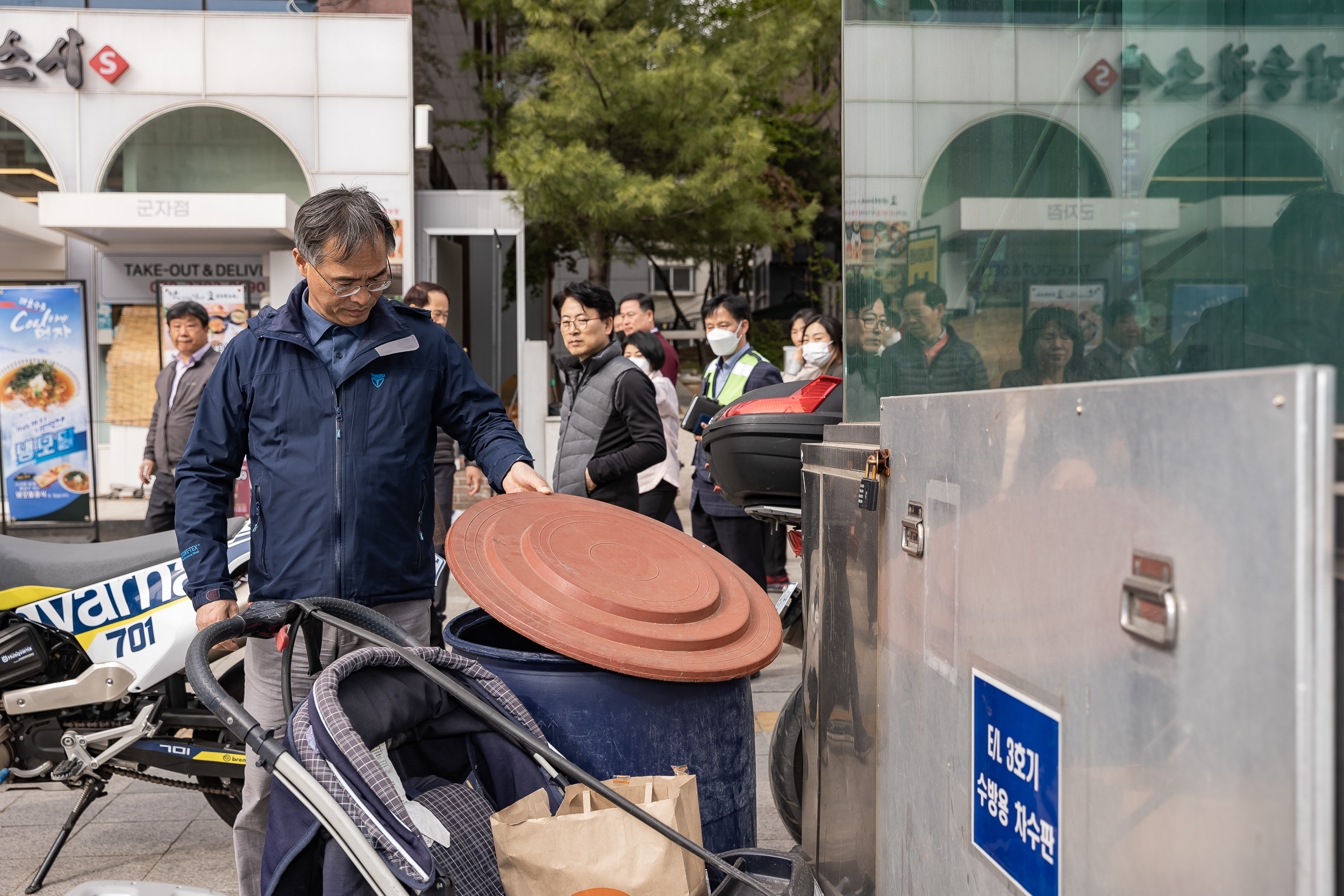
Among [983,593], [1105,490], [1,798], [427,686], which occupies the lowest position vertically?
[1,798]

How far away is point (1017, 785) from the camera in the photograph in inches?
54.2

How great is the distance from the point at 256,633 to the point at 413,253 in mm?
12655

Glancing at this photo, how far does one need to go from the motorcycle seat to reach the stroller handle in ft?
3.64

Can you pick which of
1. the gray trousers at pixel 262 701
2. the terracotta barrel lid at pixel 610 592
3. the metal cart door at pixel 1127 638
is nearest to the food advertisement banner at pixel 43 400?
the gray trousers at pixel 262 701

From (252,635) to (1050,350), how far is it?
182 centimetres

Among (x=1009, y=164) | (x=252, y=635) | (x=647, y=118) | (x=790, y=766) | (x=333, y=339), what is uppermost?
(x=647, y=118)

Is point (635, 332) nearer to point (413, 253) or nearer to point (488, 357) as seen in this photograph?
point (413, 253)

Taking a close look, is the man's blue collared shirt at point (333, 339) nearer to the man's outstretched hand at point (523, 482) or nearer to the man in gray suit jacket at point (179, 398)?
the man's outstretched hand at point (523, 482)

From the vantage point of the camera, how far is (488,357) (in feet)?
56.7

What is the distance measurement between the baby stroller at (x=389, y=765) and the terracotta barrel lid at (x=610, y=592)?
186 mm

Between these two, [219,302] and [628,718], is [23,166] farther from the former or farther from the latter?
[628,718]

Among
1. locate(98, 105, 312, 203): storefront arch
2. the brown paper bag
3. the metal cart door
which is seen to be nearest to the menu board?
locate(98, 105, 312, 203): storefront arch

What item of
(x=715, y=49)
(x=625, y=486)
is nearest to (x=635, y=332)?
(x=625, y=486)

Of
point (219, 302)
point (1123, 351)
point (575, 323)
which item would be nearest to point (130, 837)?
point (575, 323)
